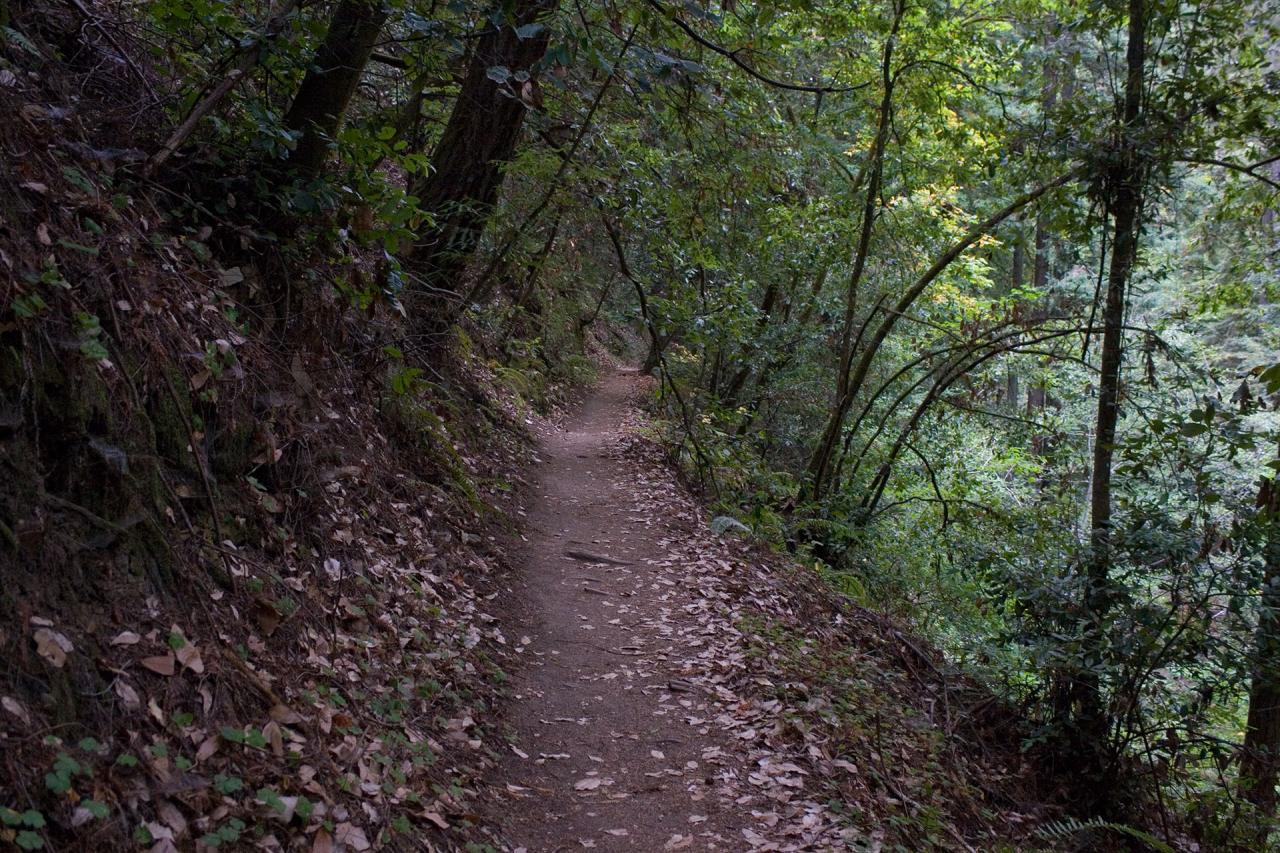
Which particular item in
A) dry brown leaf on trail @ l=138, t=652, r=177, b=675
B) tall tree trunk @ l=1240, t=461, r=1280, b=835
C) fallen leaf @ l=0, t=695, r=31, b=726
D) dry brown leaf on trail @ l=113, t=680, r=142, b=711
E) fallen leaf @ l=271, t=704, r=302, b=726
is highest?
tall tree trunk @ l=1240, t=461, r=1280, b=835

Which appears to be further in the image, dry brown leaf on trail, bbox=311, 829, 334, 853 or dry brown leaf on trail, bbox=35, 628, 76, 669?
dry brown leaf on trail, bbox=311, 829, 334, 853

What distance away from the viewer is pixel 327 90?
521 cm

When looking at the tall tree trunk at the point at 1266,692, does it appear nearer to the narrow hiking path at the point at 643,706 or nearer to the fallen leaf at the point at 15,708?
the narrow hiking path at the point at 643,706

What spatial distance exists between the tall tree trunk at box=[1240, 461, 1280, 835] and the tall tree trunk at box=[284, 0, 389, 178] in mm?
7361

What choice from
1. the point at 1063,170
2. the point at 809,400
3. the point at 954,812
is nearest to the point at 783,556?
the point at 954,812

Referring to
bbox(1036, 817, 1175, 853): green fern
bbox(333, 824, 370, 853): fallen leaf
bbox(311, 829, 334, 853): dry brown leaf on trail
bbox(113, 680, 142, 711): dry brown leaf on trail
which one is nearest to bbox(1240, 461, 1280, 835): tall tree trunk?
bbox(1036, 817, 1175, 853): green fern

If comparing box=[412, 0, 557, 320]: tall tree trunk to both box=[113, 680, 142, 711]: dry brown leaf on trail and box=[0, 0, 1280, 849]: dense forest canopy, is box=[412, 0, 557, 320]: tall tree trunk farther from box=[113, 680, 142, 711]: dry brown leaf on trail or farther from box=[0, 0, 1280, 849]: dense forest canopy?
box=[113, 680, 142, 711]: dry brown leaf on trail

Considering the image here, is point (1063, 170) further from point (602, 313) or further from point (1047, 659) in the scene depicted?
point (602, 313)

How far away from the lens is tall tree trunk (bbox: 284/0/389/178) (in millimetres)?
5117

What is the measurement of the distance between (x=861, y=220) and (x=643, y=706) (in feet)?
30.0

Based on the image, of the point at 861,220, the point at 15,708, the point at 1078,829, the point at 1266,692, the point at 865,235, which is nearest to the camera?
the point at 15,708

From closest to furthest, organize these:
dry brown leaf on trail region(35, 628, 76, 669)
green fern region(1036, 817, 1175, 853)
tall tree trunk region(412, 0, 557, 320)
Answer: dry brown leaf on trail region(35, 628, 76, 669)
green fern region(1036, 817, 1175, 853)
tall tree trunk region(412, 0, 557, 320)

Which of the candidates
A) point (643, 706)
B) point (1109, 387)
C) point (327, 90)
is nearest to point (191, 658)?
point (643, 706)

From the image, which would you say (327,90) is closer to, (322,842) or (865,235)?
(322,842)
